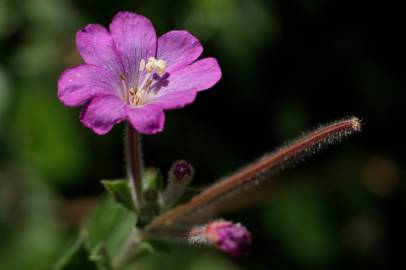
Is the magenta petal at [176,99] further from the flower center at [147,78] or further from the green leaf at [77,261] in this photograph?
the green leaf at [77,261]

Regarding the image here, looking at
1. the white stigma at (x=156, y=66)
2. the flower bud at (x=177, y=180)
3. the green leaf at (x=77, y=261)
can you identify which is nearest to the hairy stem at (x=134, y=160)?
the flower bud at (x=177, y=180)

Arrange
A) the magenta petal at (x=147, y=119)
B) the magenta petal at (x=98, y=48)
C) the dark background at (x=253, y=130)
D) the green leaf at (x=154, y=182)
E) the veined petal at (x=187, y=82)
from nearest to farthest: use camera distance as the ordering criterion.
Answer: the magenta petal at (x=147, y=119), the veined petal at (x=187, y=82), the magenta petal at (x=98, y=48), the green leaf at (x=154, y=182), the dark background at (x=253, y=130)

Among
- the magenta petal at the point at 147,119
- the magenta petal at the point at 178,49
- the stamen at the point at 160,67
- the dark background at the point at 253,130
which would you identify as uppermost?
the magenta petal at the point at 178,49

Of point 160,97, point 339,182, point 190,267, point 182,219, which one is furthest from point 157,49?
point 339,182

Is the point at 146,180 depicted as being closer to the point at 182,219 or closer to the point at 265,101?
the point at 182,219

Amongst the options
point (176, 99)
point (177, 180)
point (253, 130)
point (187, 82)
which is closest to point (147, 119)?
point (176, 99)

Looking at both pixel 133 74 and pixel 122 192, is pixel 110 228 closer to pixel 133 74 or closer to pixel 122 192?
pixel 122 192
